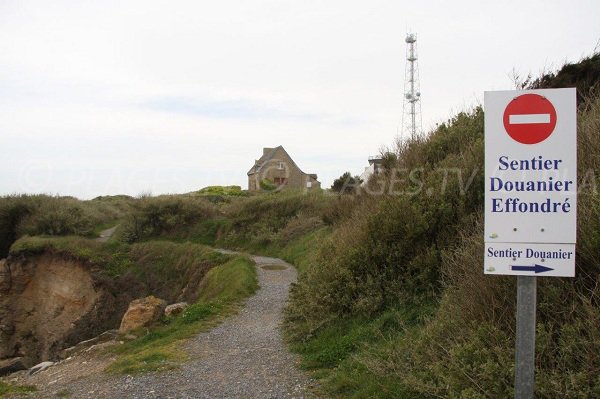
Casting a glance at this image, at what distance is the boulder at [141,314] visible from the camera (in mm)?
11672

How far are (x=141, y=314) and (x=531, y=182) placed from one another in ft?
35.8

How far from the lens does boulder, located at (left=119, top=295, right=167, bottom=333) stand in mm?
11672

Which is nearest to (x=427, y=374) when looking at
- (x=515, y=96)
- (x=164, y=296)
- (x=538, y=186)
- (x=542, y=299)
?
(x=542, y=299)

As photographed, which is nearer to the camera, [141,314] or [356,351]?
[356,351]

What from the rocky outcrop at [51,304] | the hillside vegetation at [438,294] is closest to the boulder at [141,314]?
the hillside vegetation at [438,294]

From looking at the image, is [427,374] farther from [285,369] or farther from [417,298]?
[285,369]

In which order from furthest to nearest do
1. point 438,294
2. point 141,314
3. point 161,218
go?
point 161,218 → point 141,314 → point 438,294

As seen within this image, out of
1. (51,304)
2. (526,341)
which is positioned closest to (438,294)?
(526,341)

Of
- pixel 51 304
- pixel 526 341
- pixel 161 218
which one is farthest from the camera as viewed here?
pixel 161 218

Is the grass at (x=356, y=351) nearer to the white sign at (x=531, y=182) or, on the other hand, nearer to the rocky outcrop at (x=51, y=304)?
the white sign at (x=531, y=182)

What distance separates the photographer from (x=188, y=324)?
11.0m

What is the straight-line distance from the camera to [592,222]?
3859 mm

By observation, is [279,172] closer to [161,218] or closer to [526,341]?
[161,218]

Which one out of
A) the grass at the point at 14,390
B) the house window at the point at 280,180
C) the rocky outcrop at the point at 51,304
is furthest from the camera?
the house window at the point at 280,180
